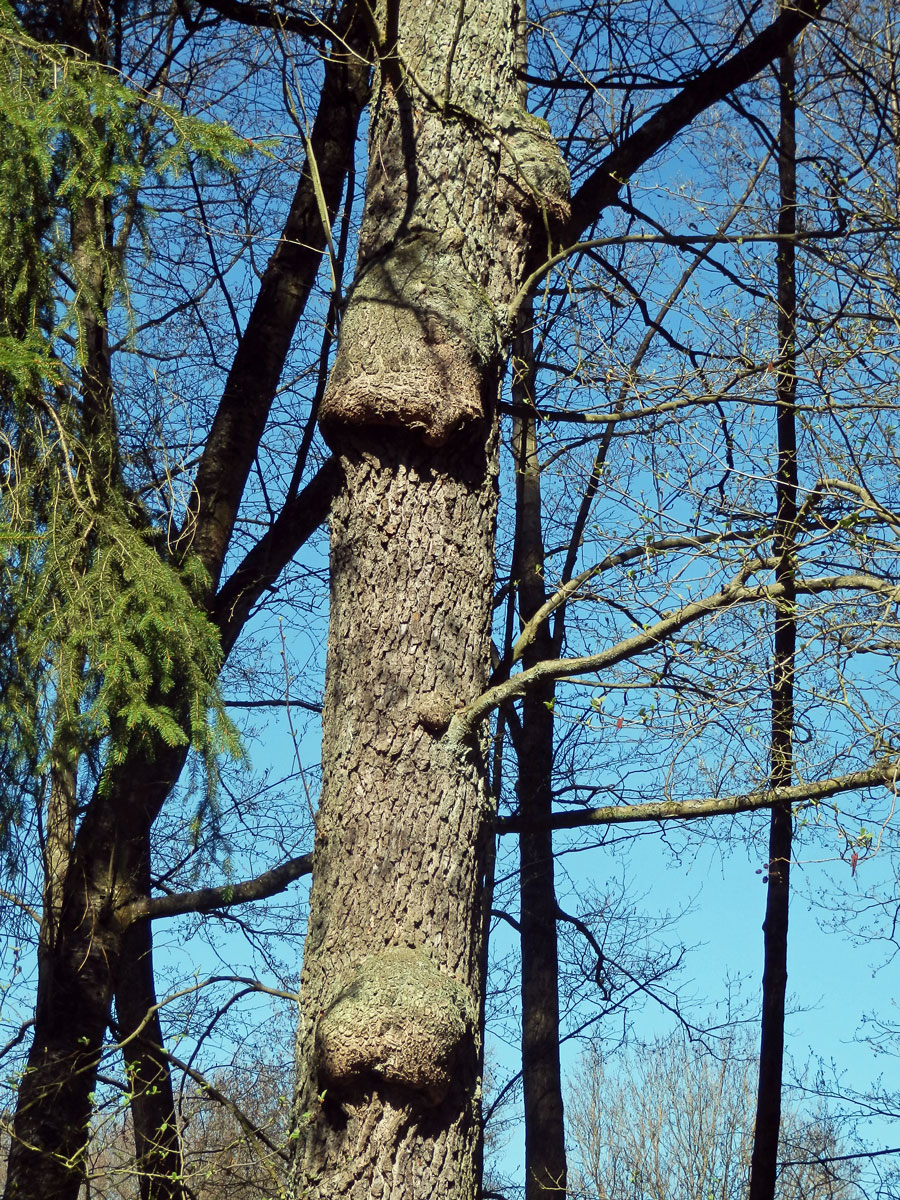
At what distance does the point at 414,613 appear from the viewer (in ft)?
10.2

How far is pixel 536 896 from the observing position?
793 cm

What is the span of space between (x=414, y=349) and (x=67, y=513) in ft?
6.41

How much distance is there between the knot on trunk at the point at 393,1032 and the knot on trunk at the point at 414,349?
4.73 ft

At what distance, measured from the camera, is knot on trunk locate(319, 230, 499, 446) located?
10.3 ft

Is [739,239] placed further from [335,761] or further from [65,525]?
[65,525]

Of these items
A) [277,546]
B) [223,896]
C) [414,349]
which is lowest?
[223,896]

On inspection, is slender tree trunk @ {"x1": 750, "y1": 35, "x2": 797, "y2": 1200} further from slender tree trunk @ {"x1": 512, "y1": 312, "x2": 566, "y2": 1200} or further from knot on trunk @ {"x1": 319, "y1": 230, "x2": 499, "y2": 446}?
knot on trunk @ {"x1": 319, "y1": 230, "x2": 499, "y2": 446}

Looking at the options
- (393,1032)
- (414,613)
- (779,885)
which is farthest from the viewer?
(779,885)

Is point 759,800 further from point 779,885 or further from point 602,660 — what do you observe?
point 779,885

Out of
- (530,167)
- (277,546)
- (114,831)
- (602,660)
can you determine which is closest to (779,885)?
(277,546)

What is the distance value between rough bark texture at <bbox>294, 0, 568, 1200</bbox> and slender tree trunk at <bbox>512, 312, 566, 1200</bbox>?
326cm

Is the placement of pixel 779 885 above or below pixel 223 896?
above

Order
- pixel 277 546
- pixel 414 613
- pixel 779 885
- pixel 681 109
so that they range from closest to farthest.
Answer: pixel 414 613 → pixel 681 109 → pixel 277 546 → pixel 779 885

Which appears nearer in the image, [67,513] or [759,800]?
[759,800]
